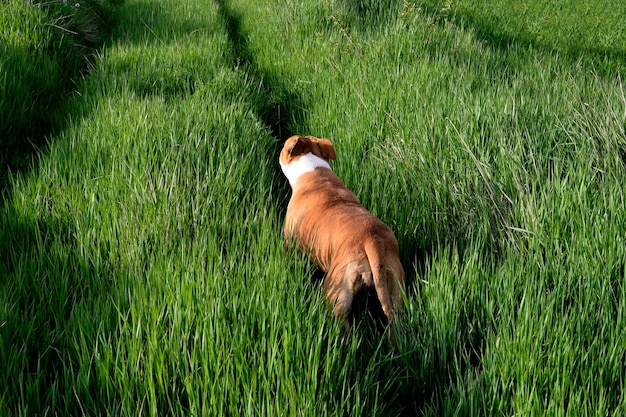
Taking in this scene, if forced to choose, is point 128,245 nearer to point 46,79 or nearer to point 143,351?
point 143,351

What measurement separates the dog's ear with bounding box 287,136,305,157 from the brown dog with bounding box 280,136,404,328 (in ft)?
0.27

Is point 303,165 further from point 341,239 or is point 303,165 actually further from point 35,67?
point 35,67

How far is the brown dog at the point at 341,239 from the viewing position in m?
2.02

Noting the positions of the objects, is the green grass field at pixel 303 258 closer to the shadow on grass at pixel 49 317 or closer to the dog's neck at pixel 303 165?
the shadow on grass at pixel 49 317

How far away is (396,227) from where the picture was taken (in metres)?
2.72

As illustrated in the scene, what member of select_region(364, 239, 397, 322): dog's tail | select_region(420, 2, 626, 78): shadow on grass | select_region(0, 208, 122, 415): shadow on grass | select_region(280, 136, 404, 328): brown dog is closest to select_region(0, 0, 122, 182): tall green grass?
select_region(0, 208, 122, 415): shadow on grass

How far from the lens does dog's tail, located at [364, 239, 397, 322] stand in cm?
198

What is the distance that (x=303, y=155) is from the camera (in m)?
2.96

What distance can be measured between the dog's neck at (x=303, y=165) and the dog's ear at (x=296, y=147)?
0.05 meters

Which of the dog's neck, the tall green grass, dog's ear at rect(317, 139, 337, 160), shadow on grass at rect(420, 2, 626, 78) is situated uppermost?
shadow on grass at rect(420, 2, 626, 78)

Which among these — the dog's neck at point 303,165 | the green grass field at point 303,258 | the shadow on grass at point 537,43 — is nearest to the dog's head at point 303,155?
the dog's neck at point 303,165

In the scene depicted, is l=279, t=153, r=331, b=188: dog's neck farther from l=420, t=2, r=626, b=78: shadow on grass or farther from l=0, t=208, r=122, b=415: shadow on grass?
l=420, t=2, r=626, b=78: shadow on grass

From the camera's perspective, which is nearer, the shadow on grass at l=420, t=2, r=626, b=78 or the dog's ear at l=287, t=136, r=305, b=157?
the dog's ear at l=287, t=136, r=305, b=157

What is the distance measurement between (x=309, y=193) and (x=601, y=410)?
61.2 inches
